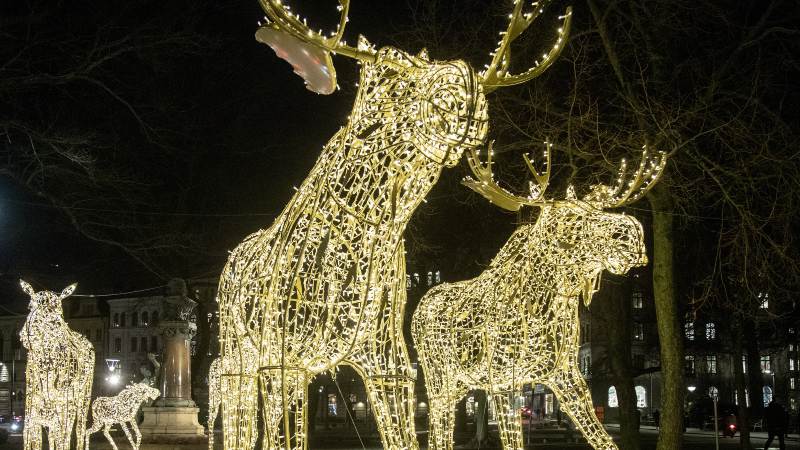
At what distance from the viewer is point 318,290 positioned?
6477 mm

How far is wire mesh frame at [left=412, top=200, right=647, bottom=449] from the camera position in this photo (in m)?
9.31

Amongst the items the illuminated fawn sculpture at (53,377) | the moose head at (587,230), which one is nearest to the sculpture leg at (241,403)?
the moose head at (587,230)

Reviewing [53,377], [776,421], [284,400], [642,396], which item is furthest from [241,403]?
[642,396]

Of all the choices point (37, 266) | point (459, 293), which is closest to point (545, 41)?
point (459, 293)

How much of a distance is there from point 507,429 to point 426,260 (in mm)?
12521

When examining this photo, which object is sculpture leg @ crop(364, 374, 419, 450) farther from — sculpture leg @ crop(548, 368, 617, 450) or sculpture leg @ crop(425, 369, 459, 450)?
sculpture leg @ crop(425, 369, 459, 450)

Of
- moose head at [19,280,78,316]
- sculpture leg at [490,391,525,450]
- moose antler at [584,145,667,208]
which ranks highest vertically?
moose antler at [584,145,667,208]

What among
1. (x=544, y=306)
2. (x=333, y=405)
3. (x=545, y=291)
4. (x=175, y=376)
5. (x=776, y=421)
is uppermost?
(x=545, y=291)

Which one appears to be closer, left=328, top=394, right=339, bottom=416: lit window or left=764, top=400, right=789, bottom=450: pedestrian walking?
left=764, top=400, right=789, bottom=450: pedestrian walking

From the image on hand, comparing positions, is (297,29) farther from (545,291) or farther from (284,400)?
(545,291)

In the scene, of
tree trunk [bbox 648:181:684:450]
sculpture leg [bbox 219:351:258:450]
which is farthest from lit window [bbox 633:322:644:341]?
sculpture leg [bbox 219:351:258:450]

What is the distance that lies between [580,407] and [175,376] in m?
14.9

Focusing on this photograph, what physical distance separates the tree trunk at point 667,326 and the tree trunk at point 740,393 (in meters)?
5.70

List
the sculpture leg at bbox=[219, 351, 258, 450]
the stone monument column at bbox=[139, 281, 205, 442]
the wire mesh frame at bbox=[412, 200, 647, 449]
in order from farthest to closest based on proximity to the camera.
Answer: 1. the stone monument column at bbox=[139, 281, 205, 442]
2. the wire mesh frame at bbox=[412, 200, 647, 449]
3. the sculpture leg at bbox=[219, 351, 258, 450]
